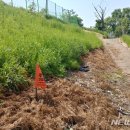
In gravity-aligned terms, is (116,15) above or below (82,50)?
above

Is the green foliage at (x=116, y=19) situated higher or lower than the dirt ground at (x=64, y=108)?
higher

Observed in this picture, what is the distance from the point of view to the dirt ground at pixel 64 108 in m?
4.63

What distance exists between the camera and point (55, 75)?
7.35 metres

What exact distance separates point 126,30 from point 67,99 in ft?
179

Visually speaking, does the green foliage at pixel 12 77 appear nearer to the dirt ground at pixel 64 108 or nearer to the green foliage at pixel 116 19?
the dirt ground at pixel 64 108

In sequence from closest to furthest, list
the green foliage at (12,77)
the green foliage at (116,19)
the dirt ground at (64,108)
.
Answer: the dirt ground at (64,108)
the green foliage at (12,77)
the green foliage at (116,19)

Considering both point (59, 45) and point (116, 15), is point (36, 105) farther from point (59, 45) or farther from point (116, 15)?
point (116, 15)

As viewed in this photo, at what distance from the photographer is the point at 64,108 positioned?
17.6ft

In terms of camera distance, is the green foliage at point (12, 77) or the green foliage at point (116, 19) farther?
the green foliage at point (116, 19)

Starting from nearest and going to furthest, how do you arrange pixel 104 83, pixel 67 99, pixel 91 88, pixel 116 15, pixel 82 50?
pixel 67 99 → pixel 91 88 → pixel 104 83 → pixel 82 50 → pixel 116 15

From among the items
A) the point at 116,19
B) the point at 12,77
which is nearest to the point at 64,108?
the point at 12,77

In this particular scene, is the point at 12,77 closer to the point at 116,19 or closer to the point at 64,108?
the point at 64,108

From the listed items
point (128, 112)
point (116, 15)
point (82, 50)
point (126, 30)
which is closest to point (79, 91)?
point (128, 112)

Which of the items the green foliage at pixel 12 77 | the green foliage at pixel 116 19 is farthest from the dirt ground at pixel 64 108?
the green foliage at pixel 116 19
